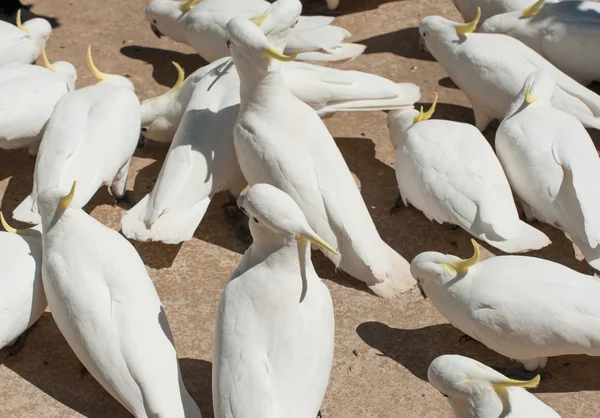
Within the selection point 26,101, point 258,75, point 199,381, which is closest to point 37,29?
point 26,101

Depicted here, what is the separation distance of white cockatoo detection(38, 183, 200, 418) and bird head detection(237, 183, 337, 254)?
0.59 metres

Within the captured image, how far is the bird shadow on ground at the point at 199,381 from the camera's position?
3746 millimetres

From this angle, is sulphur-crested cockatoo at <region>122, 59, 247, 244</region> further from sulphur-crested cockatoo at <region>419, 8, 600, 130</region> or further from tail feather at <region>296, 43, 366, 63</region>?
sulphur-crested cockatoo at <region>419, 8, 600, 130</region>

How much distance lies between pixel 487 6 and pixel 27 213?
3.13m

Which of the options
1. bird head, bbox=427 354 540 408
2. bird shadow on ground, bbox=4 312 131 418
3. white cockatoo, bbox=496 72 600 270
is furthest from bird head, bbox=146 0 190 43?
bird head, bbox=427 354 540 408

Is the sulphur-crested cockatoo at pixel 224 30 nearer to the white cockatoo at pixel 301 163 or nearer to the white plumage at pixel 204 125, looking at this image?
the white plumage at pixel 204 125

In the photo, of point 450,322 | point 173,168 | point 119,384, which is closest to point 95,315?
point 119,384

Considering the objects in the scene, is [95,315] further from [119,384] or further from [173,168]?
[173,168]

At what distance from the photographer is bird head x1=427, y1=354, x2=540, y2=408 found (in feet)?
10.7

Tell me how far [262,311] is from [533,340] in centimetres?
105

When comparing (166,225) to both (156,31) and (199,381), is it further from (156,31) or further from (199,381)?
(156,31)

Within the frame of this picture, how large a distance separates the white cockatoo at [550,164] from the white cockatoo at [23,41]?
2.80 metres

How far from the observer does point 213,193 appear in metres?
4.54

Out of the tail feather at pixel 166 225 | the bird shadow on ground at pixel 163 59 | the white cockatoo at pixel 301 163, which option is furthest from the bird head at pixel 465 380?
the bird shadow on ground at pixel 163 59
